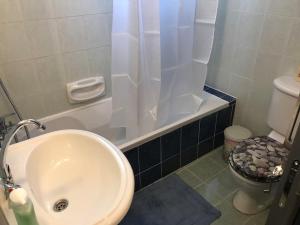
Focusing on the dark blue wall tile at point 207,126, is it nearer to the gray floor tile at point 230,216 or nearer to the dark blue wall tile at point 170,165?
the dark blue wall tile at point 170,165

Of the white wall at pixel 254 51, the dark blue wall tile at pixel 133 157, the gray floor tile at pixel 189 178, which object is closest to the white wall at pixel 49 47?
the dark blue wall tile at pixel 133 157

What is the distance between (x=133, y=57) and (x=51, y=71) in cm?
61

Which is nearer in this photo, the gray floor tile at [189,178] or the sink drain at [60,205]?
the sink drain at [60,205]

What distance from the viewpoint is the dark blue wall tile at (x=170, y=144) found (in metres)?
1.76

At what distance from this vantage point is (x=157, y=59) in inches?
62.3

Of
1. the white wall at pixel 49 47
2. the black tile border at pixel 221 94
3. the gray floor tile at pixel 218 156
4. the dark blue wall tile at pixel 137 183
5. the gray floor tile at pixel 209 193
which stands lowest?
the gray floor tile at pixel 209 193

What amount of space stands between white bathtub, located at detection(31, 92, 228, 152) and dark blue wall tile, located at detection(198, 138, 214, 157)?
279 millimetres

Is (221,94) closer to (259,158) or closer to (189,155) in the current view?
(189,155)

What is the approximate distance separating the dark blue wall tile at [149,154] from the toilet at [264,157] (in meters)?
0.49

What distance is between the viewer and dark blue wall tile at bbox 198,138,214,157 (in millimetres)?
2064

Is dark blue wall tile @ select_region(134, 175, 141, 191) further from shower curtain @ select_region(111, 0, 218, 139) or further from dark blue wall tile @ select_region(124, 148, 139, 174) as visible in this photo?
shower curtain @ select_region(111, 0, 218, 139)

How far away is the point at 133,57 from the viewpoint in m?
1.56

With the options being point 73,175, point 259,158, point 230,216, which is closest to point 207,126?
point 259,158

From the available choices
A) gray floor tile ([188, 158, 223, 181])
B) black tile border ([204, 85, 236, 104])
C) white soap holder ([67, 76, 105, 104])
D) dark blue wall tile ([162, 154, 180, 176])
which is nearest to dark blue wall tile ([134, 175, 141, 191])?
dark blue wall tile ([162, 154, 180, 176])
